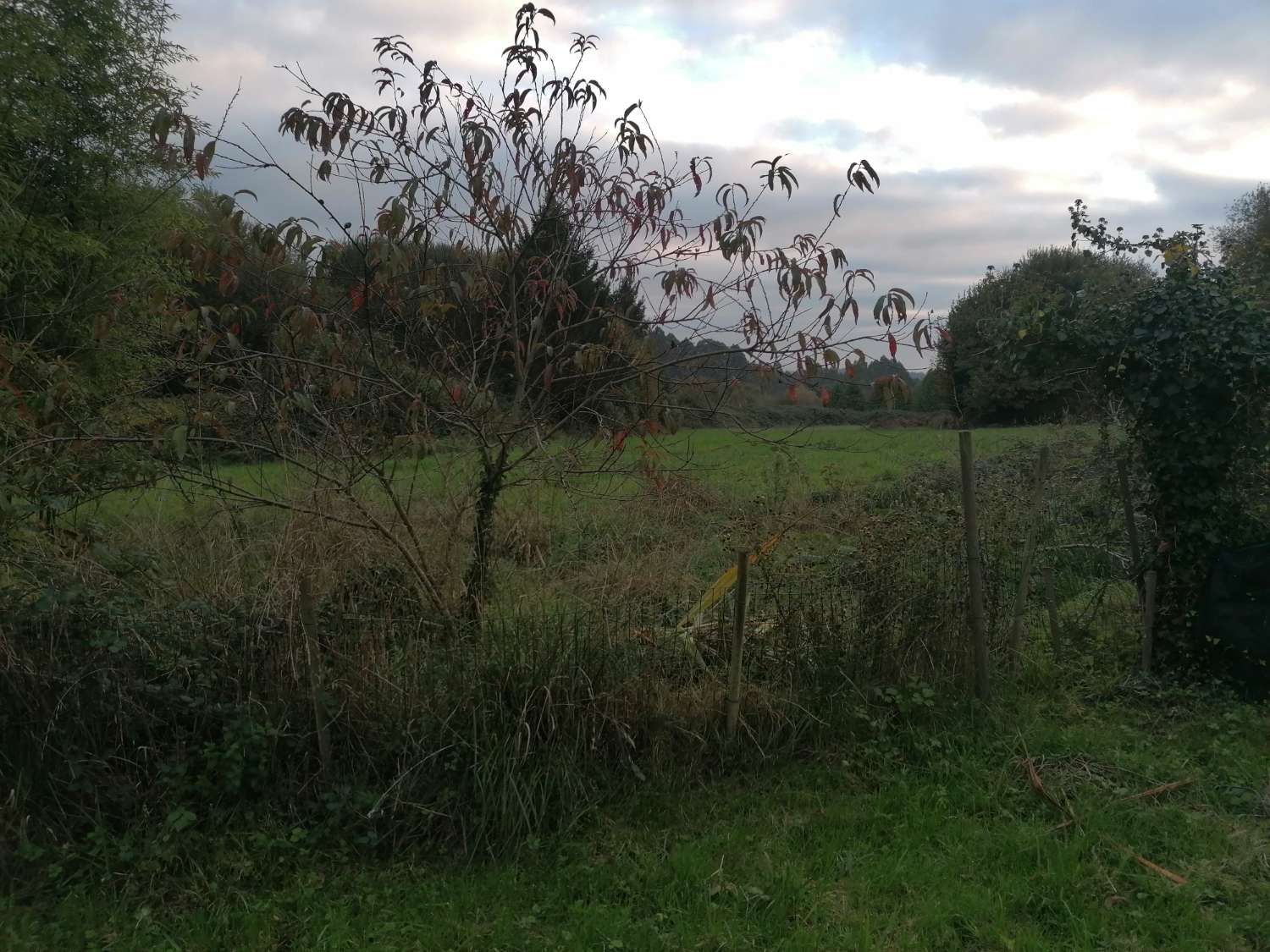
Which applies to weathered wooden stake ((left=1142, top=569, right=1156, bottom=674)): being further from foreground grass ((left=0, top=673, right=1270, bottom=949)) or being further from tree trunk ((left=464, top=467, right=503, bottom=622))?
tree trunk ((left=464, top=467, right=503, bottom=622))

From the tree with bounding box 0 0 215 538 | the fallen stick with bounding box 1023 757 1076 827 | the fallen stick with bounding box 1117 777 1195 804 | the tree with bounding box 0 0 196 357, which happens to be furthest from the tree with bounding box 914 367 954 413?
the tree with bounding box 0 0 196 357

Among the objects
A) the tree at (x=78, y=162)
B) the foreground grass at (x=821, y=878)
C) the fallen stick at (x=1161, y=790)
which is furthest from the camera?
the tree at (x=78, y=162)

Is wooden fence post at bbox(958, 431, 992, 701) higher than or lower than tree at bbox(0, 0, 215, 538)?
lower

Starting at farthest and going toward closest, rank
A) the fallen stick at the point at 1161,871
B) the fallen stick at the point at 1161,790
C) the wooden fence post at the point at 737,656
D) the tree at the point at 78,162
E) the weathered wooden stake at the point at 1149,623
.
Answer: the tree at the point at 78,162 → the weathered wooden stake at the point at 1149,623 → the wooden fence post at the point at 737,656 → the fallen stick at the point at 1161,790 → the fallen stick at the point at 1161,871

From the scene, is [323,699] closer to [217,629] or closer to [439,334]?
[217,629]

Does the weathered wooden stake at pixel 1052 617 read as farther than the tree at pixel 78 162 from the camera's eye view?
No

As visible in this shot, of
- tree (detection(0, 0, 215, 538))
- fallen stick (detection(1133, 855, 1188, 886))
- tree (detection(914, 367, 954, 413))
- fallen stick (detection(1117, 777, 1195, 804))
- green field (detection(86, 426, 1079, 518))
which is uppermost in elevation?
tree (detection(0, 0, 215, 538))

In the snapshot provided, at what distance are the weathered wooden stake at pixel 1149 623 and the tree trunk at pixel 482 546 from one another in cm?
391

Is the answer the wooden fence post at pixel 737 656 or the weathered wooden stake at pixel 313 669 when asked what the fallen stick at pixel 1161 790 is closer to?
the wooden fence post at pixel 737 656

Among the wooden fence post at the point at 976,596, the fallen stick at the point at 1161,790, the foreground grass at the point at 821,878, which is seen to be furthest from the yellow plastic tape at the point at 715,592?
the fallen stick at the point at 1161,790

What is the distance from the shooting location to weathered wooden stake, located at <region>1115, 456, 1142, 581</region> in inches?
215

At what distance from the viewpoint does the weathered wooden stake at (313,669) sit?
3641 mm

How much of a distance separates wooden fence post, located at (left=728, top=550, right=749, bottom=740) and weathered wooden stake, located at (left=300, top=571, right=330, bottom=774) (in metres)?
1.81

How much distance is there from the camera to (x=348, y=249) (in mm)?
3928
